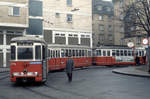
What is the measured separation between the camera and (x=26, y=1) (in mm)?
33500

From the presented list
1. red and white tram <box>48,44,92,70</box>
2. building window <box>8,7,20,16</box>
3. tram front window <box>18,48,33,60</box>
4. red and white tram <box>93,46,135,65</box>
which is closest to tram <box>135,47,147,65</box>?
red and white tram <box>93,46,135,65</box>

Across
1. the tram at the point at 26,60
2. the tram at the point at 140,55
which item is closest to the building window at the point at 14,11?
the tram at the point at 140,55

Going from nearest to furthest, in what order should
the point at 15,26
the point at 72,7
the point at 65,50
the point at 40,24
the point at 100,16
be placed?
the point at 65,50, the point at 15,26, the point at 40,24, the point at 72,7, the point at 100,16

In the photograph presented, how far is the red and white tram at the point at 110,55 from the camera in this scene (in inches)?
1319

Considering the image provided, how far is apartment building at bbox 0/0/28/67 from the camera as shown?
31891 mm

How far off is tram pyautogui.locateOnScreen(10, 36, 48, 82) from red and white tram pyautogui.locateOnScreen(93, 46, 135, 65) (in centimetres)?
2047

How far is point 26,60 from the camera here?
1333 centimetres

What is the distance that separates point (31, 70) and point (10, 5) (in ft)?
70.2

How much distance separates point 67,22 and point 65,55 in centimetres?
1542

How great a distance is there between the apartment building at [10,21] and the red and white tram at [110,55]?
10.4 meters

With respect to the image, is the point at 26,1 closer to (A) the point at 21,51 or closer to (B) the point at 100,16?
(A) the point at 21,51

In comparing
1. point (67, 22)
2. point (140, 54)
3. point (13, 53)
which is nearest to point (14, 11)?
point (67, 22)

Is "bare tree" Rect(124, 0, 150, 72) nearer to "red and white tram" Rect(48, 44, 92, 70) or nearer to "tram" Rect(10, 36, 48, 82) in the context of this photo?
"red and white tram" Rect(48, 44, 92, 70)

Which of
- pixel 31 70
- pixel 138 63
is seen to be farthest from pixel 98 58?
pixel 31 70
